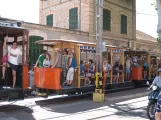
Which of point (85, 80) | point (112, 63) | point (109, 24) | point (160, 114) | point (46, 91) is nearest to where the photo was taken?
point (160, 114)

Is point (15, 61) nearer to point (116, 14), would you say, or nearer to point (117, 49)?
point (117, 49)

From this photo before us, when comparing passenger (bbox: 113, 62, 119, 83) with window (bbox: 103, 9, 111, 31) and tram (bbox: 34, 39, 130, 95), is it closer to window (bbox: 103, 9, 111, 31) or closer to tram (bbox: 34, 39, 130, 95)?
tram (bbox: 34, 39, 130, 95)

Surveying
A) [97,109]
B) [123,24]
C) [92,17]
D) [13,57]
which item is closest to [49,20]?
[92,17]

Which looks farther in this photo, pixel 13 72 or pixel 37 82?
pixel 37 82

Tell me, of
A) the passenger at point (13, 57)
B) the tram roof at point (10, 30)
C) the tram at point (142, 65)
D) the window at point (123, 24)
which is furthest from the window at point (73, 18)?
the passenger at point (13, 57)

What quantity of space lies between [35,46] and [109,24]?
29.0 ft

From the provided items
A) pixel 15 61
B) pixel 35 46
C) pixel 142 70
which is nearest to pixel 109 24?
pixel 142 70

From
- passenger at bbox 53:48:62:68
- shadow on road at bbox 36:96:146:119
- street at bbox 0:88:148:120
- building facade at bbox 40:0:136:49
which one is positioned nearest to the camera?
street at bbox 0:88:148:120

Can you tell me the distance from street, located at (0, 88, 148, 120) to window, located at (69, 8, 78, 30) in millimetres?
12432

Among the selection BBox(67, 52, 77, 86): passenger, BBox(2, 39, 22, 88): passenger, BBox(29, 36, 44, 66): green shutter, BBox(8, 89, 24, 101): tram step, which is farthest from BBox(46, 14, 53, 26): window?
BBox(8, 89, 24, 101): tram step

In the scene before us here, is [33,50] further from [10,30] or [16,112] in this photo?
[16,112]

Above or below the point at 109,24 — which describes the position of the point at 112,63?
below

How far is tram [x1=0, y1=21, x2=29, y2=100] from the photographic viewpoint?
10.8m

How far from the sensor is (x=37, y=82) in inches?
521
